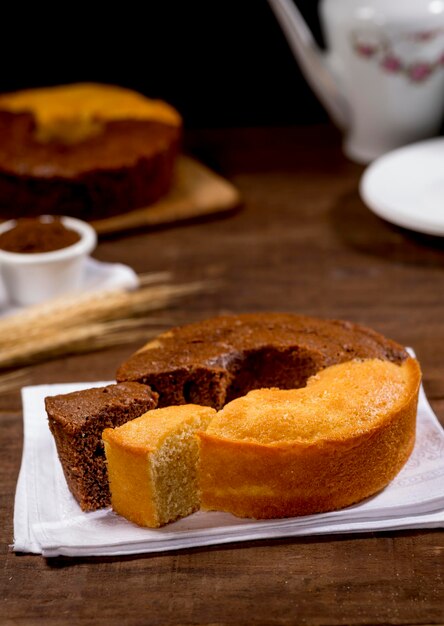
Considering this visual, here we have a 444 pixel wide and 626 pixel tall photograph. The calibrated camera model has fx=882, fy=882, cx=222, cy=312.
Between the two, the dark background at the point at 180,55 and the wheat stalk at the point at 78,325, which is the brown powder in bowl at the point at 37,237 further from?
the dark background at the point at 180,55

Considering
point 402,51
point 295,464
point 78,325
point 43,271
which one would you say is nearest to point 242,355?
point 295,464

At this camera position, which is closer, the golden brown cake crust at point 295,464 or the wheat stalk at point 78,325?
the golden brown cake crust at point 295,464

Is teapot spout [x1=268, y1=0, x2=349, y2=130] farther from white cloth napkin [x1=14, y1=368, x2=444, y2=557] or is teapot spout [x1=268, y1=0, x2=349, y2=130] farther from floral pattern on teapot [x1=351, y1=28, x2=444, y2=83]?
white cloth napkin [x1=14, y1=368, x2=444, y2=557]

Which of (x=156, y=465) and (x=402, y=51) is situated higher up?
(x=402, y=51)

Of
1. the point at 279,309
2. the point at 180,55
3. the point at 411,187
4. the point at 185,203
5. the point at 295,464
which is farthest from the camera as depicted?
the point at 180,55

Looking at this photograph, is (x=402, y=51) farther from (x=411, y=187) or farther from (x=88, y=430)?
(x=88, y=430)

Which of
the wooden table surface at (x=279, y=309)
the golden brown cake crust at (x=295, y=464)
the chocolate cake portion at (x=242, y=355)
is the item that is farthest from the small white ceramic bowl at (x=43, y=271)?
the golden brown cake crust at (x=295, y=464)

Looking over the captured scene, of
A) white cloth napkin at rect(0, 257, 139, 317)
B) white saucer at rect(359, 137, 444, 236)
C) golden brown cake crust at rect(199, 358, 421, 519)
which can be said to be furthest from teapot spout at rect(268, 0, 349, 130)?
golden brown cake crust at rect(199, 358, 421, 519)

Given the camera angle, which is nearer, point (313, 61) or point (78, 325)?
point (78, 325)
